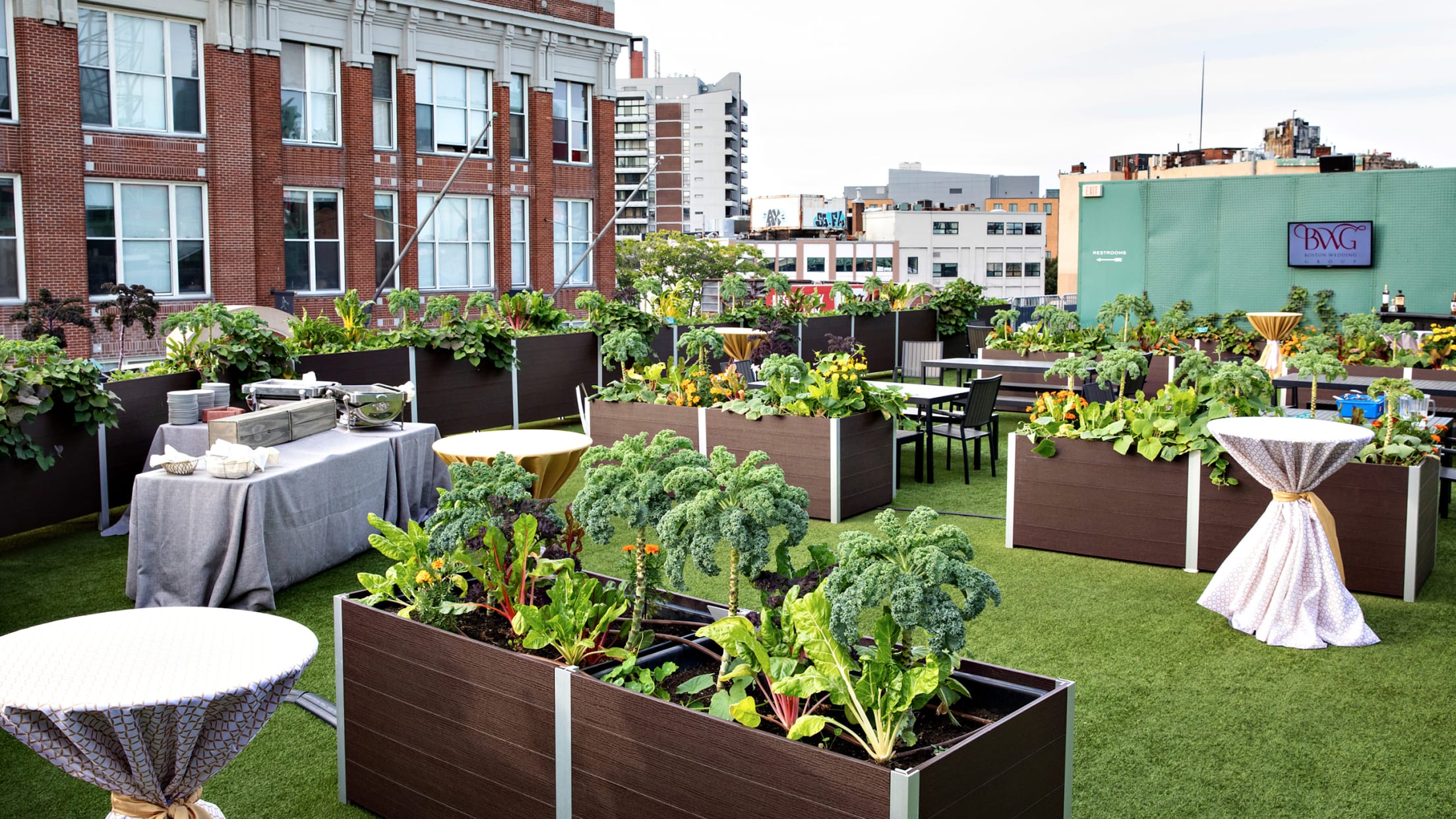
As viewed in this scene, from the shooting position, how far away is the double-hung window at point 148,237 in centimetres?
2148

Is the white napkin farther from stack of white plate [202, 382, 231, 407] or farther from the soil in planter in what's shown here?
the soil in planter

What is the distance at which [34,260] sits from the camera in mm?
20422

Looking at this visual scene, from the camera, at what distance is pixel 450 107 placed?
27672mm

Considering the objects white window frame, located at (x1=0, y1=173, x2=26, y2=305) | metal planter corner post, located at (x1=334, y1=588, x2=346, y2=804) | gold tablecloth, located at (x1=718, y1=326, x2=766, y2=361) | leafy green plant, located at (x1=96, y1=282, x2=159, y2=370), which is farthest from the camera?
white window frame, located at (x1=0, y1=173, x2=26, y2=305)

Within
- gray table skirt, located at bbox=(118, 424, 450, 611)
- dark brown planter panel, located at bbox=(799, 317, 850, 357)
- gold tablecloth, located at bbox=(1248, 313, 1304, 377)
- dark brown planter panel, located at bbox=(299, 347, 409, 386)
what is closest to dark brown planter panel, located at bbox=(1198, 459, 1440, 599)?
gray table skirt, located at bbox=(118, 424, 450, 611)

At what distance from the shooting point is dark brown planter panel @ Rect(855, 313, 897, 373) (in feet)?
57.9

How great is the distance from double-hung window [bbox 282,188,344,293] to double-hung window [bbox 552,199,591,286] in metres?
6.07

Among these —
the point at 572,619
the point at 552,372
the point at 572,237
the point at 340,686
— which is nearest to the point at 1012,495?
the point at 572,619

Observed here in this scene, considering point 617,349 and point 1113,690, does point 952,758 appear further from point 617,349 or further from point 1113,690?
point 617,349

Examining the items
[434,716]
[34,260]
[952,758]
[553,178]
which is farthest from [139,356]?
[952,758]

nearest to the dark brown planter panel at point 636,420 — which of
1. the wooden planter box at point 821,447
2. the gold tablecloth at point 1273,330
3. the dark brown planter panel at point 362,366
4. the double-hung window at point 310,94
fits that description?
the wooden planter box at point 821,447

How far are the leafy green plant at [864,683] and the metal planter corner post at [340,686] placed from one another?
1688mm

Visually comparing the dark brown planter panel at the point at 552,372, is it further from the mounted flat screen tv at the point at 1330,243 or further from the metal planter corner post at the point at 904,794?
the mounted flat screen tv at the point at 1330,243

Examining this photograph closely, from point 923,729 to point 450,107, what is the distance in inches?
1053
